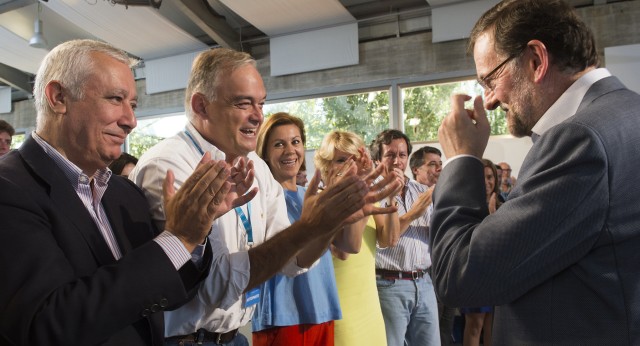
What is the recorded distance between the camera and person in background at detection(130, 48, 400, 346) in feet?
4.91

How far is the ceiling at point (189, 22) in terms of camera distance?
8.36 meters

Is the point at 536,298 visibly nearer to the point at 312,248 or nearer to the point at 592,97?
the point at 592,97

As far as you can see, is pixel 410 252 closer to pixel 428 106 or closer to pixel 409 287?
pixel 409 287

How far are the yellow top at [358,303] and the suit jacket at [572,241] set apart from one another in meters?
1.53

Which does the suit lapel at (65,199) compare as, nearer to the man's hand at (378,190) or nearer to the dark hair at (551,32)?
the man's hand at (378,190)

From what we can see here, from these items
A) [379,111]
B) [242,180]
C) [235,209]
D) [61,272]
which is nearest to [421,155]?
[235,209]

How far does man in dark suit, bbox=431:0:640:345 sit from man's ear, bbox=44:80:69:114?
0.97 metres

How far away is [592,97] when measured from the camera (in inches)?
46.8

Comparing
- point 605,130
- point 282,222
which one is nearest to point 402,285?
point 282,222

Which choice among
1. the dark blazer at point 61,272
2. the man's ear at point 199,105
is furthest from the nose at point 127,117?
the man's ear at point 199,105

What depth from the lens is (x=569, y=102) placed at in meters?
1.23

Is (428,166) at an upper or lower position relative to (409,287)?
upper

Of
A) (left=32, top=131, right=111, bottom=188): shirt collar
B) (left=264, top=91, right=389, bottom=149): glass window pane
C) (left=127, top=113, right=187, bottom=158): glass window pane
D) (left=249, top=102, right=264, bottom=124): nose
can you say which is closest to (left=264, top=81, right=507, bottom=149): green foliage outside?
(left=264, top=91, right=389, bottom=149): glass window pane

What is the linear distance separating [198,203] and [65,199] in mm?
307
